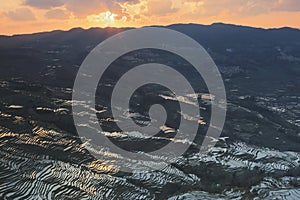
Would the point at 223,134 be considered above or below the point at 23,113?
below

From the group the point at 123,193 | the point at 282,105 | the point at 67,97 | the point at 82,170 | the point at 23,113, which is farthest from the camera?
the point at 282,105

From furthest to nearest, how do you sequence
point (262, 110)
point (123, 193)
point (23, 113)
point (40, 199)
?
point (262, 110) < point (23, 113) < point (123, 193) < point (40, 199)

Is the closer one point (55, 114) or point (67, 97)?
point (55, 114)

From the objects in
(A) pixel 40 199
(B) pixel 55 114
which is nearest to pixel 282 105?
(B) pixel 55 114

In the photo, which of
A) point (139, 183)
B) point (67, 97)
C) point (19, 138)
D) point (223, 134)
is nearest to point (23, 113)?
point (19, 138)

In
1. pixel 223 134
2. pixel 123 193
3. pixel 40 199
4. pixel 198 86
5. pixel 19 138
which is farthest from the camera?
pixel 198 86

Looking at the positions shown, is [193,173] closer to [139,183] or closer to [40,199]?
[139,183]

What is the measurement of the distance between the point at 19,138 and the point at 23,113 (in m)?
13.2

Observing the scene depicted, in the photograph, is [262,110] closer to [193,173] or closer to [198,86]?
[198,86]

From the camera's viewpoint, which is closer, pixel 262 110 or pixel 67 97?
pixel 67 97

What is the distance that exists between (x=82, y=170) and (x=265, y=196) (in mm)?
22324

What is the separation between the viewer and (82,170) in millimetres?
44344

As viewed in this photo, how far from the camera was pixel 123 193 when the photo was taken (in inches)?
1601

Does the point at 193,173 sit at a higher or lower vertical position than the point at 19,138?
lower
